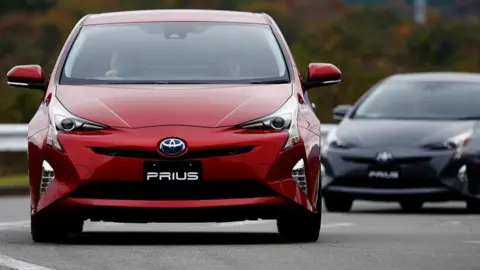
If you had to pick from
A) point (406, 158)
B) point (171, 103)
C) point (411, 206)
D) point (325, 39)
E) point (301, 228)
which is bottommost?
point (325, 39)

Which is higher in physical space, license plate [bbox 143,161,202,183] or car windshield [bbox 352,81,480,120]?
license plate [bbox 143,161,202,183]

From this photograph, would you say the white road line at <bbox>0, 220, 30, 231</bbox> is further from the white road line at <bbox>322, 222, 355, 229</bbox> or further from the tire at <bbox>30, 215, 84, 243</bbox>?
the white road line at <bbox>322, 222, 355, 229</bbox>

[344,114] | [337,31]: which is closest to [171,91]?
[344,114]

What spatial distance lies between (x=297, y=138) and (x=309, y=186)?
340 mm

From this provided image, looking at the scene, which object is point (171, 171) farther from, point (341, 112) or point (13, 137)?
point (13, 137)

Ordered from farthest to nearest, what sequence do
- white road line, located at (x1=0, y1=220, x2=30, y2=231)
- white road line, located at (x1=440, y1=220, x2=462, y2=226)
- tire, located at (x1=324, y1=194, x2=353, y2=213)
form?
tire, located at (x1=324, y1=194, x2=353, y2=213), white road line, located at (x1=440, y1=220, x2=462, y2=226), white road line, located at (x1=0, y1=220, x2=30, y2=231)

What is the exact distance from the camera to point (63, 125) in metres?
11.6

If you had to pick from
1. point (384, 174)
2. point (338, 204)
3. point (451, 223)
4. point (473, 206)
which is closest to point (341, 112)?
point (338, 204)

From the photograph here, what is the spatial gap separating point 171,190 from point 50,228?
95 centimetres

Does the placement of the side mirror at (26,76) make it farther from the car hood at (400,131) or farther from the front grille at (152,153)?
the car hood at (400,131)

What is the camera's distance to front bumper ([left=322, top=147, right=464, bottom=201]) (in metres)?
18.0

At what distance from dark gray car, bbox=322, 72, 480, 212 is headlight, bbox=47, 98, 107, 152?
22.4 feet

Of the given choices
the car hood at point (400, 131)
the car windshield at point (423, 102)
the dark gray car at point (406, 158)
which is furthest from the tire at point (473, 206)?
the car windshield at point (423, 102)

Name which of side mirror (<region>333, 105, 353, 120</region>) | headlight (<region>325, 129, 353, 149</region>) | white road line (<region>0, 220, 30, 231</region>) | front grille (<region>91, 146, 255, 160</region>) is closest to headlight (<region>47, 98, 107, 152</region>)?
front grille (<region>91, 146, 255, 160</region>)
